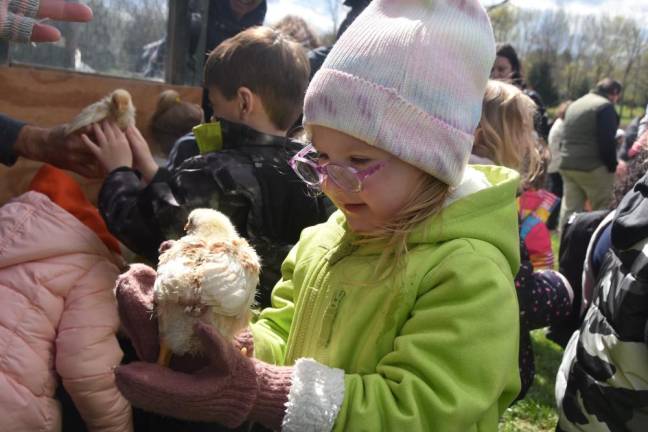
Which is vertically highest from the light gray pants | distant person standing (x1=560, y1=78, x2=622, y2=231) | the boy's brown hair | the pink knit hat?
the pink knit hat

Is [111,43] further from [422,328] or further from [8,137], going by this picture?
[422,328]

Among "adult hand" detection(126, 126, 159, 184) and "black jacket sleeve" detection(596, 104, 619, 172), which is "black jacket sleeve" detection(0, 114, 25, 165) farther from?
"black jacket sleeve" detection(596, 104, 619, 172)

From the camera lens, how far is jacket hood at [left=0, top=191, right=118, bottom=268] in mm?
1985

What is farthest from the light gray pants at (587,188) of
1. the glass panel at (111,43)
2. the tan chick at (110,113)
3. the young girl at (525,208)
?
the tan chick at (110,113)

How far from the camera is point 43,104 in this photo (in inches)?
119

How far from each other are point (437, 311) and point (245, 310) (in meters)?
0.40

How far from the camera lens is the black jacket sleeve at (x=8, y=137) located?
238cm

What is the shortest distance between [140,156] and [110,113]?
0.19 meters

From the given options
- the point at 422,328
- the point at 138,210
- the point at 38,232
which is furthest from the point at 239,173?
the point at 422,328

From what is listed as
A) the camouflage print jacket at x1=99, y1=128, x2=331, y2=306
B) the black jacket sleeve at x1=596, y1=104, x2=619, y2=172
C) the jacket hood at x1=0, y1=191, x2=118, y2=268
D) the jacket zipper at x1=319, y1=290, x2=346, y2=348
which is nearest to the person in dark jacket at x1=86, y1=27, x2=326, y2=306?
the camouflage print jacket at x1=99, y1=128, x2=331, y2=306

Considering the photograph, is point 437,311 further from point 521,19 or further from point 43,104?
point 521,19

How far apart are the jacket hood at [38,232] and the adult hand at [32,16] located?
50cm

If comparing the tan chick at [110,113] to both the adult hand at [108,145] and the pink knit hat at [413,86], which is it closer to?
the adult hand at [108,145]

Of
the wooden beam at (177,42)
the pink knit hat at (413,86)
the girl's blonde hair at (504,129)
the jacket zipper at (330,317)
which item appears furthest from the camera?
the wooden beam at (177,42)
